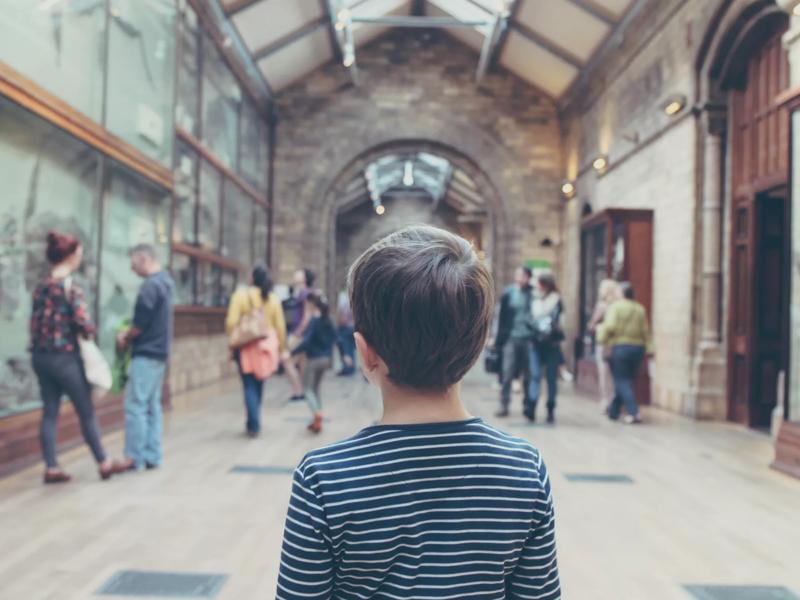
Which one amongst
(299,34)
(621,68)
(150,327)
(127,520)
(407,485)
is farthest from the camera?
(299,34)

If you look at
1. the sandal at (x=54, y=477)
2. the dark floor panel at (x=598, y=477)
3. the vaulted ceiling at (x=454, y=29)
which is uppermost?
the vaulted ceiling at (x=454, y=29)

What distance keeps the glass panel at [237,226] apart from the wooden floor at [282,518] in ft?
20.8

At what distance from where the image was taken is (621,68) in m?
12.5

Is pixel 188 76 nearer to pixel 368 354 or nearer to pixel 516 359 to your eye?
pixel 516 359

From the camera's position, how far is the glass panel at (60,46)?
539 cm

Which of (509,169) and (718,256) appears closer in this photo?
(718,256)

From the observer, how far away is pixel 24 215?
5695 millimetres

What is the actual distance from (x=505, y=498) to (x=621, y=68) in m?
12.4

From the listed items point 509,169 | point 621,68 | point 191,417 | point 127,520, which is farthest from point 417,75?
point 127,520

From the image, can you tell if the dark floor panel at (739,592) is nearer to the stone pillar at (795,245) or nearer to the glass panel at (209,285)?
the stone pillar at (795,245)

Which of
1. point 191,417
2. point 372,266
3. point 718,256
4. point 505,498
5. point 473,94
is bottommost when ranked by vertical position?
point 191,417

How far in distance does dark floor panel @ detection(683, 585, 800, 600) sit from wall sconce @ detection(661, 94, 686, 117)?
7121 millimetres

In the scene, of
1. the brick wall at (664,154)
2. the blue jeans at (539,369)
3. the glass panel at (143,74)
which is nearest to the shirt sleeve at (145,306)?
the glass panel at (143,74)

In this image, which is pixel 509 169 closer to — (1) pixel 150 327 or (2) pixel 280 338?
(2) pixel 280 338
